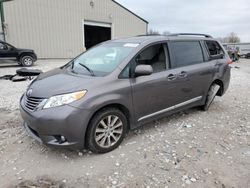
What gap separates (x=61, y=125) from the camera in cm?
270

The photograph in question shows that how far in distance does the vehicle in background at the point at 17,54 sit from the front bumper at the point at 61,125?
1088 cm

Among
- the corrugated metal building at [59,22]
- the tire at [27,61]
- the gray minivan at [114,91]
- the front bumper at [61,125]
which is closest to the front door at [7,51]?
the tire at [27,61]

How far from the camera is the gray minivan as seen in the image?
2.78 m

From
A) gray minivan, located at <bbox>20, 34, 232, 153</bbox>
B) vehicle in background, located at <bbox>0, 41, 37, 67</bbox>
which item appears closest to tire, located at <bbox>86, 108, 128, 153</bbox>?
gray minivan, located at <bbox>20, 34, 232, 153</bbox>

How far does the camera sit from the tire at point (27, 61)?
1269cm

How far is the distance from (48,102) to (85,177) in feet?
3.41

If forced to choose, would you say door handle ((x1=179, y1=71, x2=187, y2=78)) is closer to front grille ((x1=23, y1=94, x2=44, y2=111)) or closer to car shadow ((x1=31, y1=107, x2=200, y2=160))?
car shadow ((x1=31, y1=107, x2=200, y2=160))

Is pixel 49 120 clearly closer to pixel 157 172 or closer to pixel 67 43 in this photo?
pixel 157 172

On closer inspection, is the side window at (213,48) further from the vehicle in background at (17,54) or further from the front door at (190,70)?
the vehicle in background at (17,54)

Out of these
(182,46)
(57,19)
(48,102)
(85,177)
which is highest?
(57,19)

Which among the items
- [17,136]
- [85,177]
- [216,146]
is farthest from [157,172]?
[17,136]

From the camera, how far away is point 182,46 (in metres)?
4.17

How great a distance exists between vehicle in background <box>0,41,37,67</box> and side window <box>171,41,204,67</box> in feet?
36.0

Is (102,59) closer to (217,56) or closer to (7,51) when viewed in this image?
(217,56)
